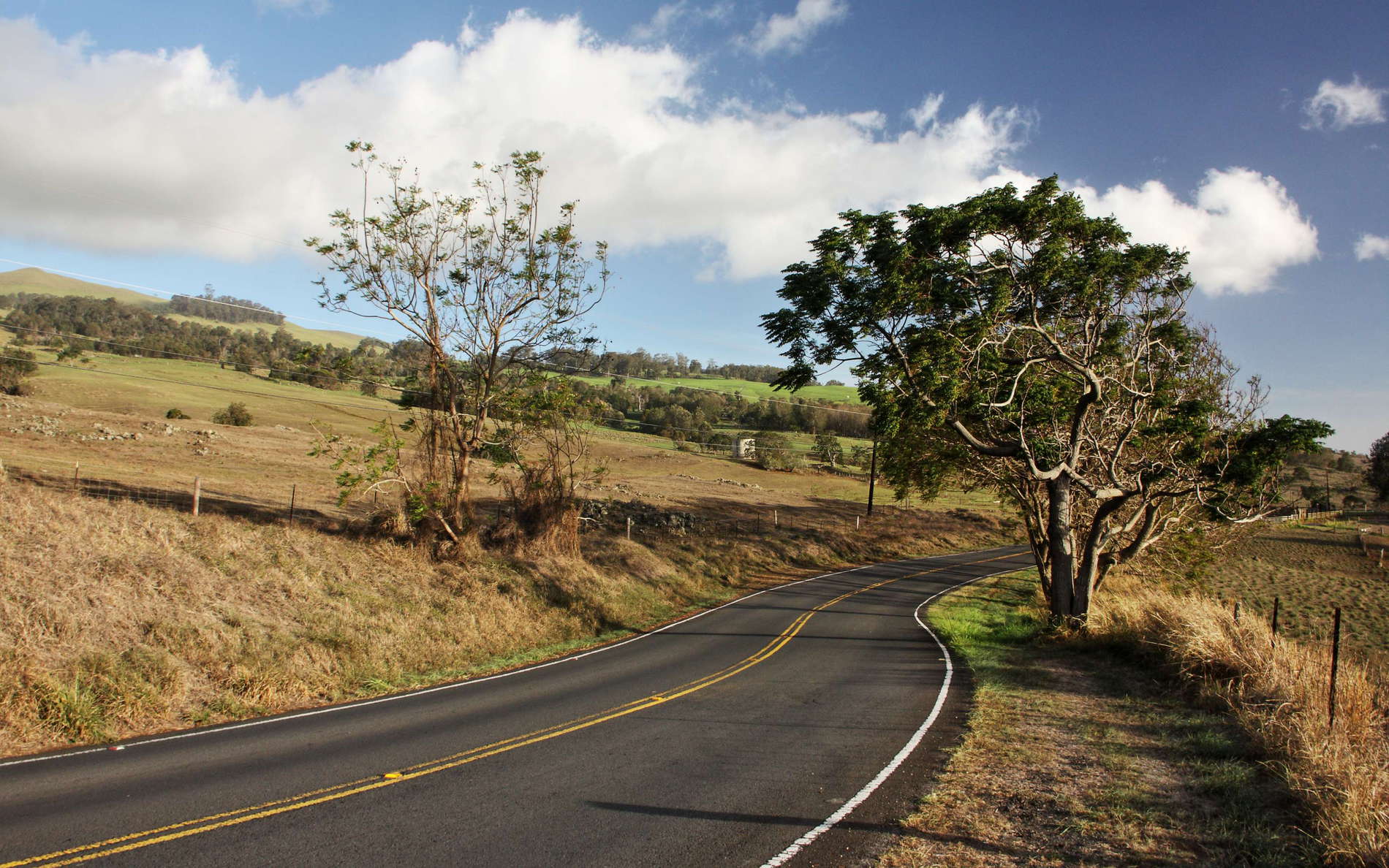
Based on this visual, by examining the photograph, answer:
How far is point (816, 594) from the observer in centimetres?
2822

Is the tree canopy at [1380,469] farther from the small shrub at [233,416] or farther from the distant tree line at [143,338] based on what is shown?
the small shrub at [233,416]

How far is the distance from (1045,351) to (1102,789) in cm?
1306

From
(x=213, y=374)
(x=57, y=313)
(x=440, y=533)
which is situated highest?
(x=57, y=313)

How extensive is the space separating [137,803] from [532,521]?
1803 cm

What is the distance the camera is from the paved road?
654 centimetres

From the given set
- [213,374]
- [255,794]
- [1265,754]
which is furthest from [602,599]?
[213,374]

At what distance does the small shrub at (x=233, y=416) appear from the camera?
54.5 meters

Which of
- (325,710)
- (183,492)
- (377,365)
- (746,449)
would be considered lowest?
(325,710)

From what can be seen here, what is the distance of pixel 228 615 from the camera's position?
14211 millimetres

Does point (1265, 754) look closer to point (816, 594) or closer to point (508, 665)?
point (508, 665)

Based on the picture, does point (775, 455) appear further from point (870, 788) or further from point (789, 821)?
point (789, 821)

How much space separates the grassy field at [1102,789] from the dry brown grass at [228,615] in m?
10.5

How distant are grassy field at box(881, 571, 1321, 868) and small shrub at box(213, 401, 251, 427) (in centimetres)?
5832

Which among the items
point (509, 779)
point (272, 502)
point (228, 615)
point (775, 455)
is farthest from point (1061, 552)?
point (775, 455)
